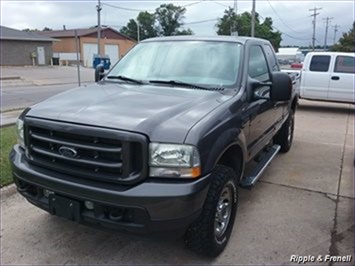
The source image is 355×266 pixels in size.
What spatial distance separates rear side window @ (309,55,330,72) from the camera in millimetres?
11648

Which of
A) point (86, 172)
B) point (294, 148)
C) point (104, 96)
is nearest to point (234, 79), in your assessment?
point (104, 96)

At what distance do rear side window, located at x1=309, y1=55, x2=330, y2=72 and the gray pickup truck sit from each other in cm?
883

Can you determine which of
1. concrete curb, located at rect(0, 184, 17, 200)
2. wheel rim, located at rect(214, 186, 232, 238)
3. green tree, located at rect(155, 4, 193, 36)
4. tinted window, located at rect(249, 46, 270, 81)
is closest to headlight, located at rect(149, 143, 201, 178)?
wheel rim, located at rect(214, 186, 232, 238)

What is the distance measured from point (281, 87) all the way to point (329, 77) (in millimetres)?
8968

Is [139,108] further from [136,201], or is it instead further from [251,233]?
[251,233]

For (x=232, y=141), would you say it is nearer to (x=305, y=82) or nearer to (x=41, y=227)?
(x=41, y=227)

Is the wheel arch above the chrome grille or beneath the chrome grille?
beneath

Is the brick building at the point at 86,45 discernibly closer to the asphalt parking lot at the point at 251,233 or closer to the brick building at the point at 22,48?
the brick building at the point at 22,48

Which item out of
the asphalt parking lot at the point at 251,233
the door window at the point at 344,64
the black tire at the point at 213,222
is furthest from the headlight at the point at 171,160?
the door window at the point at 344,64

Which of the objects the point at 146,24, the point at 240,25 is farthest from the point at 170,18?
the point at 240,25

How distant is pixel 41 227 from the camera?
366 centimetres

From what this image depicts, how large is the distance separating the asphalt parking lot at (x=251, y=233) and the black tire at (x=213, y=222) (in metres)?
0.16

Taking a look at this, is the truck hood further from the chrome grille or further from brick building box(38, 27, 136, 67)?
brick building box(38, 27, 136, 67)

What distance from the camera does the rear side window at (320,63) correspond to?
11.6 meters
